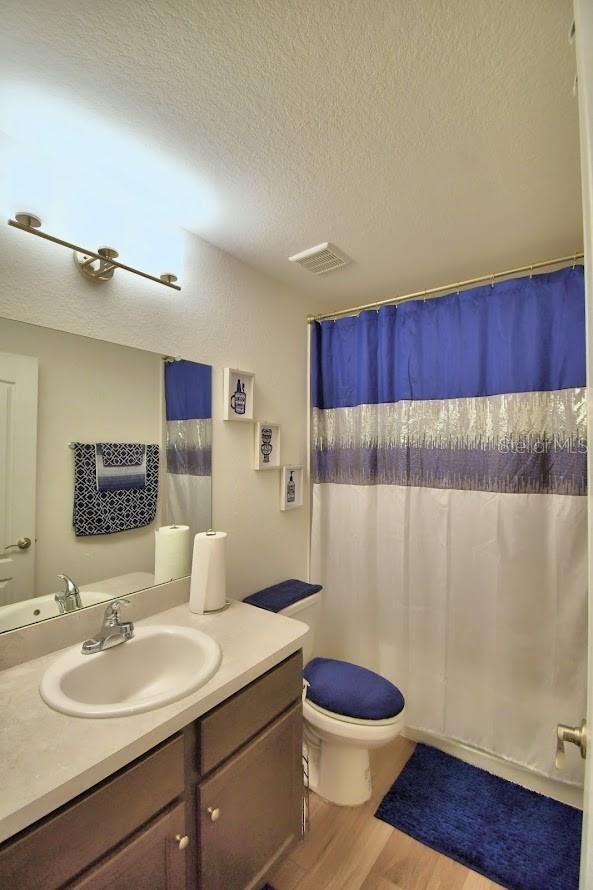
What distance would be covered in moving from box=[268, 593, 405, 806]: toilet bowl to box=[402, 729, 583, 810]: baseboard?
1.52ft

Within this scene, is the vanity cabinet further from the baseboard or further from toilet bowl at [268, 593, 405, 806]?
the baseboard

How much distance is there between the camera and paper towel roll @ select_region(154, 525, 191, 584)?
146 centimetres

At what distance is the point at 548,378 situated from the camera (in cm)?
163

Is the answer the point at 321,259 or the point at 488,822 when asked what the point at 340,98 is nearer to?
the point at 321,259

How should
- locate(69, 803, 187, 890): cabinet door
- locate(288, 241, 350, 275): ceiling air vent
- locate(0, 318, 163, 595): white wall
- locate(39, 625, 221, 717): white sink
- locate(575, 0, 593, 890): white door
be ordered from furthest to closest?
locate(288, 241, 350, 275): ceiling air vent < locate(0, 318, 163, 595): white wall < locate(39, 625, 221, 717): white sink < locate(69, 803, 187, 890): cabinet door < locate(575, 0, 593, 890): white door

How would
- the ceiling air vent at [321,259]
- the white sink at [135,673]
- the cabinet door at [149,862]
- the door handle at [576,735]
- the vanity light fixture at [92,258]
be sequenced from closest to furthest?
the door handle at [576,735] → the cabinet door at [149,862] → the white sink at [135,673] → the vanity light fixture at [92,258] → the ceiling air vent at [321,259]

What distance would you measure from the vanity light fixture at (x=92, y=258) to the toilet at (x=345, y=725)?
146 centimetres

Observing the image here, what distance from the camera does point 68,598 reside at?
3.94 feet

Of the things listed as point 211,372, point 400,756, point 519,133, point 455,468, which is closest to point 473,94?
point 519,133

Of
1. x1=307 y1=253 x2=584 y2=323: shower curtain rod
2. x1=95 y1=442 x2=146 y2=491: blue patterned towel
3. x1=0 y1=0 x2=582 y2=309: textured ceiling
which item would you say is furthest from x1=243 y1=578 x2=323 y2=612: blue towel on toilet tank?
x1=0 y1=0 x2=582 y2=309: textured ceiling

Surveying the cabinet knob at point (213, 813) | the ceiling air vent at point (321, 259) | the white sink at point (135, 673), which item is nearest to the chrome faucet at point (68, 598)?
the white sink at point (135, 673)

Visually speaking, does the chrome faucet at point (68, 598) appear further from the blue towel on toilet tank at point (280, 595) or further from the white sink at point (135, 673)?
the blue towel on toilet tank at point (280, 595)

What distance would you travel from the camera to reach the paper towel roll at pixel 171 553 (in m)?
1.46

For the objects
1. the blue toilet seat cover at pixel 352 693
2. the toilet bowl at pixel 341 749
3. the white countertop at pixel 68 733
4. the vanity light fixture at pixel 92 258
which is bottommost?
the toilet bowl at pixel 341 749
